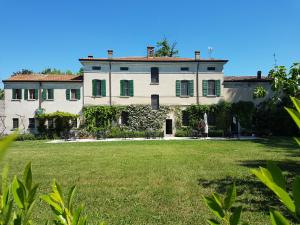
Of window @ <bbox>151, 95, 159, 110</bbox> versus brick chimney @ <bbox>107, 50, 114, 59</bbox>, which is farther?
window @ <bbox>151, 95, 159, 110</bbox>

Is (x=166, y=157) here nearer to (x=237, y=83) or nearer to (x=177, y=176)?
(x=177, y=176)

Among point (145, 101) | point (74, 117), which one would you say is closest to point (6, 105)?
point (74, 117)

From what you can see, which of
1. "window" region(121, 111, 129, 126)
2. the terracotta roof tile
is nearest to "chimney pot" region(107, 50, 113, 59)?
the terracotta roof tile

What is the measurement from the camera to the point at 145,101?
3067 centimetres

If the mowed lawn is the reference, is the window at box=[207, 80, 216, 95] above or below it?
above

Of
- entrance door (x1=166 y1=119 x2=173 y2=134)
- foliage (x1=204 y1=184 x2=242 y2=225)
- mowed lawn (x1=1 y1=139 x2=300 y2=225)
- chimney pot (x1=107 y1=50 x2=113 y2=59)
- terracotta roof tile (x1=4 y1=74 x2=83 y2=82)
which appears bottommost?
mowed lawn (x1=1 y1=139 x2=300 y2=225)

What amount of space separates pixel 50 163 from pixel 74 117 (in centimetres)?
1713

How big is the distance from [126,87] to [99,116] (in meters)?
3.89

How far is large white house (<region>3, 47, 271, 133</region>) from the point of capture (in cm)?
2956

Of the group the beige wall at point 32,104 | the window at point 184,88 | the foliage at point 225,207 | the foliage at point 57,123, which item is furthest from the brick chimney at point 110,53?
the foliage at point 225,207

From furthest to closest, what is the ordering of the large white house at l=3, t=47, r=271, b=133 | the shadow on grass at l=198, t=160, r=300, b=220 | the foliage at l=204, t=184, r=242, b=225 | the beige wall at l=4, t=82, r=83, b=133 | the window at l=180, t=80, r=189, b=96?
the window at l=180, t=80, r=189, b=96 < the large white house at l=3, t=47, r=271, b=133 < the beige wall at l=4, t=82, r=83, b=133 < the shadow on grass at l=198, t=160, r=300, b=220 < the foliage at l=204, t=184, r=242, b=225

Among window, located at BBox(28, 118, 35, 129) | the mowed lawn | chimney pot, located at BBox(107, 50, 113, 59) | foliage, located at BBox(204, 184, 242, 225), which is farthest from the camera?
chimney pot, located at BBox(107, 50, 113, 59)

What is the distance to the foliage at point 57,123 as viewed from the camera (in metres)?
28.5

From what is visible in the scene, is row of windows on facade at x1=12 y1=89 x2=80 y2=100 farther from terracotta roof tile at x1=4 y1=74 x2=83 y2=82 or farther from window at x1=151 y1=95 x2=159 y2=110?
window at x1=151 y1=95 x2=159 y2=110
